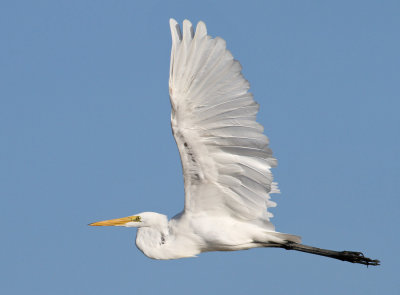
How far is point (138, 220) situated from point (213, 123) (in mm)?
2720

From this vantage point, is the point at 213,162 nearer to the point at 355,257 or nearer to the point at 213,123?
the point at 213,123

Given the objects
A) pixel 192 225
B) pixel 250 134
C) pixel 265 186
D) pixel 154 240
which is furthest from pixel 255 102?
pixel 154 240

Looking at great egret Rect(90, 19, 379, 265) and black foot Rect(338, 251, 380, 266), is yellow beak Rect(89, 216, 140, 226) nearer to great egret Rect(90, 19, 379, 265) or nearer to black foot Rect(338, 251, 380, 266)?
great egret Rect(90, 19, 379, 265)

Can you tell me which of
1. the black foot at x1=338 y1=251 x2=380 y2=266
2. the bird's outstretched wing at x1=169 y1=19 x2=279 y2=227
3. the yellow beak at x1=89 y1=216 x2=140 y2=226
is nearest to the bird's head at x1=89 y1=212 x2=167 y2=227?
the yellow beak at x1=89 y1=216 x2=140 y2=226

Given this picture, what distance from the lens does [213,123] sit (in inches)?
382

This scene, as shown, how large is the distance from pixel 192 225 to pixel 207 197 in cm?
59

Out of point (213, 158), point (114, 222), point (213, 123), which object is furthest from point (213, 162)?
point (114, 222)

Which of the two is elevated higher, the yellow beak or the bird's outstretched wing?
the bird's outstretched wing

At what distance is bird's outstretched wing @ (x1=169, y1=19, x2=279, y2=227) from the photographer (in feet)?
30.7

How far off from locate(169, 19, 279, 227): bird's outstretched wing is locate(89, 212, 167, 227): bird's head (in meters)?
1.02

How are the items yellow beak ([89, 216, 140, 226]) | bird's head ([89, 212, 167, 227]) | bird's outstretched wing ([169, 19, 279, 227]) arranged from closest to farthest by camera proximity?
bird's outstretched wing ([169, 19, 279, 227])
bird's head ([89, 212, 167, 227])
yellow beak ([89, 216, 140, 226])

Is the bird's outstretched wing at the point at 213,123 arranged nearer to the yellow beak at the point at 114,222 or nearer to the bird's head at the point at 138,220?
the bird's head at the point at 138,220

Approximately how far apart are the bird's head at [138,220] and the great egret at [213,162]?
2 centimetres

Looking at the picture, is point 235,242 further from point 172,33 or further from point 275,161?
point 172,33
